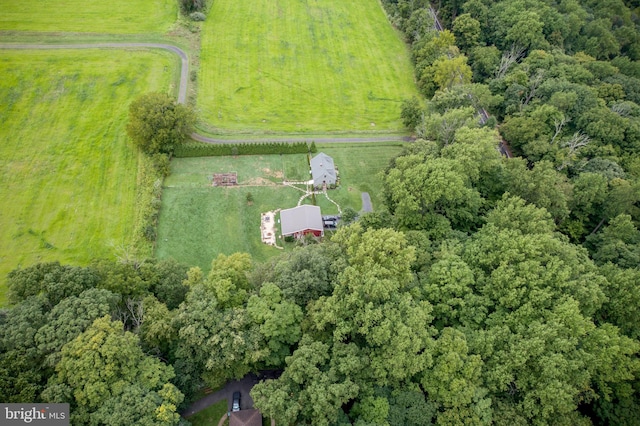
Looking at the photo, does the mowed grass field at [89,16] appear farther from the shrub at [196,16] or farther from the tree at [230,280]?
the tree at [230,280]

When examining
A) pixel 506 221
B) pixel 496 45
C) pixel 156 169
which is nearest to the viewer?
pixel 506 221

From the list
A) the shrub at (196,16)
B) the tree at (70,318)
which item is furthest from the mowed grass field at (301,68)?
the tree at (70,318)

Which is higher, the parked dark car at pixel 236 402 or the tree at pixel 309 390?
the tree at pixel 309 390

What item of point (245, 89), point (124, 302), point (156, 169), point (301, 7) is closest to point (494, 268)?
point (124, 302)

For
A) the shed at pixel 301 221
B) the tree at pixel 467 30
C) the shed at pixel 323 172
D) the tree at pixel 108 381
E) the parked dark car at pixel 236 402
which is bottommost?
the parked dark car at pixel 236 402

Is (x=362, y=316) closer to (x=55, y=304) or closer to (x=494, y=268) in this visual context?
(x=494, y=268)

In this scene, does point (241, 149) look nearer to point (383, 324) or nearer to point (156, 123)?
point (156, 123)

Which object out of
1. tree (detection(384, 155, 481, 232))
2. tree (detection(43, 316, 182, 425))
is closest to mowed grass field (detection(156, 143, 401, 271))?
tree (detection(384, 155, 481, 232))
